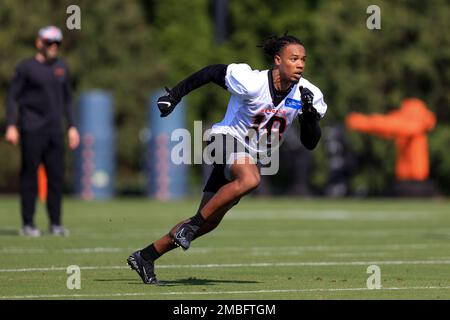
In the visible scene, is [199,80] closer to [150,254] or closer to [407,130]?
[150,254]

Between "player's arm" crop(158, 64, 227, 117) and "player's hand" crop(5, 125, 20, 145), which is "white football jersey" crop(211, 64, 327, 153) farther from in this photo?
"player's hand" crop(5, 125, 20, 145)

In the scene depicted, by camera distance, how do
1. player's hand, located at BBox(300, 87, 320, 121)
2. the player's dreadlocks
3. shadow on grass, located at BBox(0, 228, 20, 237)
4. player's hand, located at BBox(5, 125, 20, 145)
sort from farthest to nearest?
shadow on grass, located at BBox(0, 228, 20, 237) → player's hand, located at BBox(5, 125, 20, 145) → the player's dreadlocks → player's hand, located at BBox(300, 87, 320, 121)

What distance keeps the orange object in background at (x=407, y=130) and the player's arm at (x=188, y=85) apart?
66.4 ft

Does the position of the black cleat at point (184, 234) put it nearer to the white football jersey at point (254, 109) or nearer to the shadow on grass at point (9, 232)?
the white football jersey at point (254, 109)

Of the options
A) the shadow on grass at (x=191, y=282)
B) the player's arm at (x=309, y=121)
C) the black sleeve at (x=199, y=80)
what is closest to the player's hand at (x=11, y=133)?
the shadow on grass at (x=191, y=282)

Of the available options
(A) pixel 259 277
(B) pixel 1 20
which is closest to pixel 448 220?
(A) pixel 259 277

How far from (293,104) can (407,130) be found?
797 inches

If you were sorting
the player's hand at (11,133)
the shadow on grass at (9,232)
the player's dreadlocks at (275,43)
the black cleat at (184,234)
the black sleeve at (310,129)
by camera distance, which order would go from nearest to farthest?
the black cleat at (184,234)
the black sleeve at (310,129)
the player's dreadlocks at (275,43)
the player's hand at (11,133)
the shadow on grass at (9,232)

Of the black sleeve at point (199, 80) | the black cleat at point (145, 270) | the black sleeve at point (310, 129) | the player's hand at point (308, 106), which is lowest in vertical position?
the black cleat at point (145, 270)

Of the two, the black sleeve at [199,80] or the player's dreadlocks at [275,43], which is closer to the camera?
the black sleeve at [199,80]

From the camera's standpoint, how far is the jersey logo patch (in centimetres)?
1031

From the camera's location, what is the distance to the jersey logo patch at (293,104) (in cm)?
1031

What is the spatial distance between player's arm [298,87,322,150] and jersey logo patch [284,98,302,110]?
0.27 feet
